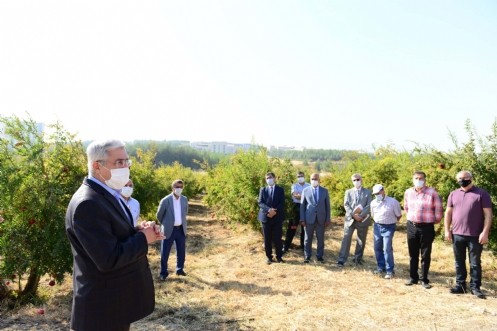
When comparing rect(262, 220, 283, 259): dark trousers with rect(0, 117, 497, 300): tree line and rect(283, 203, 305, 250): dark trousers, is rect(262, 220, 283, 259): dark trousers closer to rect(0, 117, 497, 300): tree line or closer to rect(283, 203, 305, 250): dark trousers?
rect(283, 203, 305, 250): dark trousers

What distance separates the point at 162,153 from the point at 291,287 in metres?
77.1

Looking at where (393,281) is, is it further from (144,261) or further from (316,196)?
(144,261)

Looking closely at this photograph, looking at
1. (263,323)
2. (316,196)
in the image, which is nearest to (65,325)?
(263,323)

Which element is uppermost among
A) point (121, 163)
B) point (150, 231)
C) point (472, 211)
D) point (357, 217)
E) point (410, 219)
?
point (121, 163)

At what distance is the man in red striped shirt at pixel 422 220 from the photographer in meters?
6.23

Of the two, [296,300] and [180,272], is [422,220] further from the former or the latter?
[180,272]

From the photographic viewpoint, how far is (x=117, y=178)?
2449 millimetres

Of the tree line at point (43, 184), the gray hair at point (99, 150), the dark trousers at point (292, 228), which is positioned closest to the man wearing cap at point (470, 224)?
the tree line at point (43, 184)

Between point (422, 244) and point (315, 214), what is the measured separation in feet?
7.87

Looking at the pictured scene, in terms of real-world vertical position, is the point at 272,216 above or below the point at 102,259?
below

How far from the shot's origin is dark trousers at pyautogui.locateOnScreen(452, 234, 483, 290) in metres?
5.71

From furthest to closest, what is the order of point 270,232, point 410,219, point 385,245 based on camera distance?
point 270,232 → point 385,245 → point 410,219

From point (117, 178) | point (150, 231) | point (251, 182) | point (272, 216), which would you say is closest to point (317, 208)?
point (272, 216)

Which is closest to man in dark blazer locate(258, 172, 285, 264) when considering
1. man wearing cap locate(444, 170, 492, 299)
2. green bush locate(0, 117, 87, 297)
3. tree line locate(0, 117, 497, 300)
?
tree line locate(0, 117, 497, 300)
